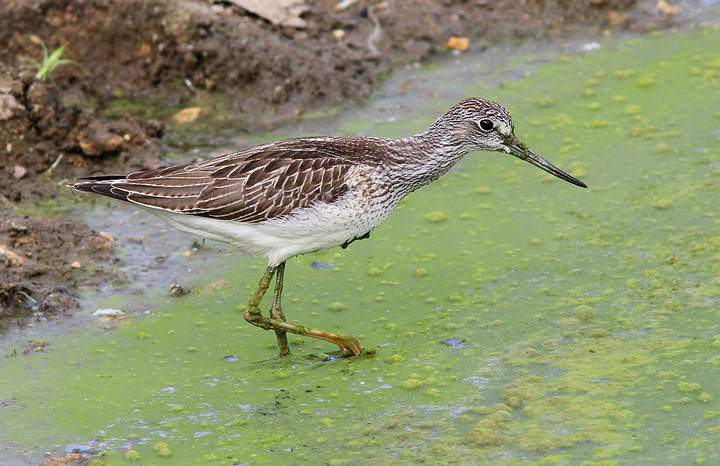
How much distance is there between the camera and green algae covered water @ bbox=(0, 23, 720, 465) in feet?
18.2

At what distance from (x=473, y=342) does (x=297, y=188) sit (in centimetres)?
149

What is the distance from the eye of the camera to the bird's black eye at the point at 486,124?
6855mm

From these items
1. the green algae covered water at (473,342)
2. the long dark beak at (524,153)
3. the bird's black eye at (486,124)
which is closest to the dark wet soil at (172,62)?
the green algae covered water at (473,342)

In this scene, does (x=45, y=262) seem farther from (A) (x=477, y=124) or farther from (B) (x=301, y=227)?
(A) (x=477, y=124)

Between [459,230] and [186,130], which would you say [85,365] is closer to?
[459,230]

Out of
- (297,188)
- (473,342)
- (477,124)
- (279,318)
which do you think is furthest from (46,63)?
(473,342)

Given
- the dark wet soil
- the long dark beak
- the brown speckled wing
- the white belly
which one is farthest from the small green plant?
the long dark beak

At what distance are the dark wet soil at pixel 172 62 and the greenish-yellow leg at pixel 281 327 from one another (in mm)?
1607

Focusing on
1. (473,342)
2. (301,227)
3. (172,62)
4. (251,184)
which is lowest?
(473,342)

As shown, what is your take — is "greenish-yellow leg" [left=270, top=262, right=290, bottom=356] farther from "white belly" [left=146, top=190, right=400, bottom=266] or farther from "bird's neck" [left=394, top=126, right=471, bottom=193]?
"bird's neck" [left=394, top=126, right=471, bottom=193]

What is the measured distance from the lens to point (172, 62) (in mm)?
10266

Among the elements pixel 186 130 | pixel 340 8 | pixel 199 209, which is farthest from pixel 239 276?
pixel 340 8

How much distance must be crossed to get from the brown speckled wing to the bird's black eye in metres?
0.94

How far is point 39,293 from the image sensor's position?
722cm
